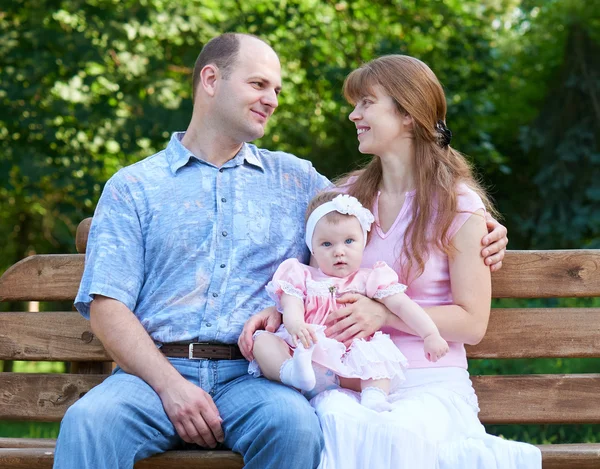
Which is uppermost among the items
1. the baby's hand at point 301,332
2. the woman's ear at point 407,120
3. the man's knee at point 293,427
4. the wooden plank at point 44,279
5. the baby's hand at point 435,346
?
the woman's ear at point 407,120

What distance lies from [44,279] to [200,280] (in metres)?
0.83

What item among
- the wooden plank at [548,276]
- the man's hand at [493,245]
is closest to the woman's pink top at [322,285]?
the man's hand at [493,245]

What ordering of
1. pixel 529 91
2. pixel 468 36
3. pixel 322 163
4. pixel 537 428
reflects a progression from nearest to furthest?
pixel 537 428 < pixel 468 36 < pixel 322 163 < pixel 529 91

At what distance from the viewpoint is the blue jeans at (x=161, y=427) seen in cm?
265

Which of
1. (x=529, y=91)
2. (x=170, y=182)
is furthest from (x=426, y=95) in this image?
(x=529, y=91)

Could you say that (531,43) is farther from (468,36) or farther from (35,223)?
(35,223)

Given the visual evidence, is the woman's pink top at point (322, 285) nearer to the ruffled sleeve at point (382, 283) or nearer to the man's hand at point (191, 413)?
the ruffled sleeve at point (382, 283)

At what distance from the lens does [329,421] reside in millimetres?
2734

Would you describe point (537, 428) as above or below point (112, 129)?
below

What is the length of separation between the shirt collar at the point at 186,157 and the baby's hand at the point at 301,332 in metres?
0.77

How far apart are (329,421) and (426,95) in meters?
1.27

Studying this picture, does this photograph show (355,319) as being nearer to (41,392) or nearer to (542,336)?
(542,336)

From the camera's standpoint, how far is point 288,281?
9.97 feet

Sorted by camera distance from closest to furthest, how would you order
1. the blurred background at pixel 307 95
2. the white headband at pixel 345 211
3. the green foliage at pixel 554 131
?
1. the white headband at pixel 345 211
2. the blurred background at pixel 307 95
3. the green foliage at pixel 554 131
